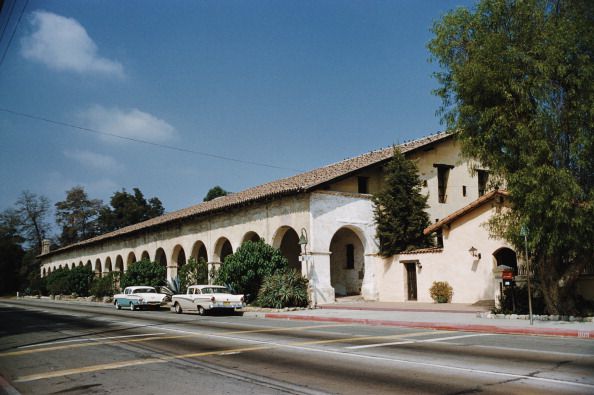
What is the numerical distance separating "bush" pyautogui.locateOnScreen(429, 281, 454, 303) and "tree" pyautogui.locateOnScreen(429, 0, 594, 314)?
727cm

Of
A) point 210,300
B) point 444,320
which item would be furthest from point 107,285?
point 444,320

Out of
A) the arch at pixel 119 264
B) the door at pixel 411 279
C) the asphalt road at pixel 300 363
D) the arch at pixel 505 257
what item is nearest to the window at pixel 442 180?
the door at pixel 411 279

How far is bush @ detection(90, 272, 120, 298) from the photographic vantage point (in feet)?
148

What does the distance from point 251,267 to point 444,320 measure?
12.3m

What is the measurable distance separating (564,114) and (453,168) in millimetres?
16536

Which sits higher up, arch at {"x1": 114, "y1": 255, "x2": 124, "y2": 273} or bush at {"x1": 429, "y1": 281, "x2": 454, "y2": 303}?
arch at {"x1": 114, "y1": 255, "x2": 124, "y2": 273}

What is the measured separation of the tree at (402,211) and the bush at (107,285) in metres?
26.9

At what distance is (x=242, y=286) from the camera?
1097 inches

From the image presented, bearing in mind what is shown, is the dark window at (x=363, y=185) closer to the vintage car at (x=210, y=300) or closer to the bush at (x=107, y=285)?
the vintage car at (x=210, y=300)

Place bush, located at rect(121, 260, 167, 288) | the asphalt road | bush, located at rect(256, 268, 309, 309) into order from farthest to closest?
1. bush, located at rect(121, 260, 167, 288)
2. bush, located at rect(256, 268, 309, 309)
3. the asphalt road

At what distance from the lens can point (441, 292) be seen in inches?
972

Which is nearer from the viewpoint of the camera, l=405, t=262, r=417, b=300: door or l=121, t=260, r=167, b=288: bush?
l=405, t=262, r=417, b=300: door

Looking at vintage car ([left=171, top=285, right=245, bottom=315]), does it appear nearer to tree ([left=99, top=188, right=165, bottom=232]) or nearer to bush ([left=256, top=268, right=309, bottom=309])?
bush ([left=256, top=268, right=309, bottom=309])

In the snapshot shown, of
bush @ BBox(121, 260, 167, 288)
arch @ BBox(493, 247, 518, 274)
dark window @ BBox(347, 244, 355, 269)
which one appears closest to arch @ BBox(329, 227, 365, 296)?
dark window @ BBox(347, 244, 355, 269)
